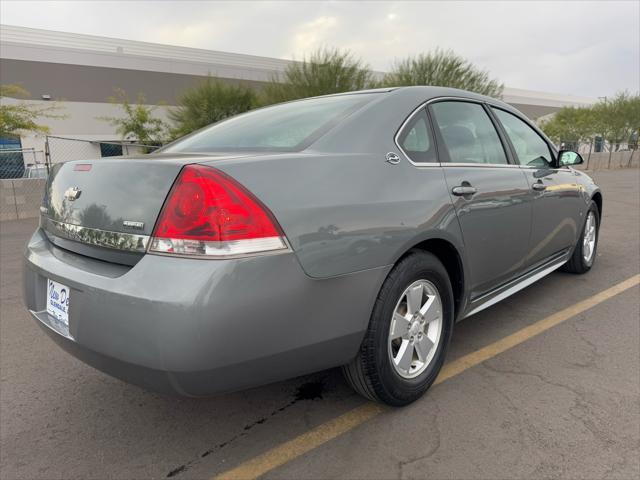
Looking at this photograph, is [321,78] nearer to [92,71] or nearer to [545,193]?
[545,193]

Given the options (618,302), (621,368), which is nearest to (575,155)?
(618,302)

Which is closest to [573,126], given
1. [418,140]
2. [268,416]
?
[418,140]

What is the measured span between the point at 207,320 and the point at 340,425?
3.32 feet

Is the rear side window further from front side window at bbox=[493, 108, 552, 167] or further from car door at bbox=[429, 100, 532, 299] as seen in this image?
front side window at bbox=[493, 108, 552, 167]

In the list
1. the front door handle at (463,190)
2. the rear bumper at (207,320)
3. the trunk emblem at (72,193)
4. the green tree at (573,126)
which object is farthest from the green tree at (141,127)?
the green tree at (573,126)

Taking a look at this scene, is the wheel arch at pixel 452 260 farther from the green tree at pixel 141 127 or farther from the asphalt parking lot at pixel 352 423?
the green tree at pixel 141 127

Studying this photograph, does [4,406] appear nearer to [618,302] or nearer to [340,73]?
[618,302]

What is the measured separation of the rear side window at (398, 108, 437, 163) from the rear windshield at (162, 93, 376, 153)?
0.28m

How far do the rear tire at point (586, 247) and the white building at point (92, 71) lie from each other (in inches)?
1350

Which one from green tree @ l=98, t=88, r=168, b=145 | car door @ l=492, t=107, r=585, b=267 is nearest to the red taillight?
car door @ l=492, t=107, r=585, b=267

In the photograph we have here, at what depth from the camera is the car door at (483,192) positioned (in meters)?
2.63

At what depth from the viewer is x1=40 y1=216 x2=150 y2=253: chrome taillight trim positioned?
1771 mm

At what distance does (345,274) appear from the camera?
6.30ft

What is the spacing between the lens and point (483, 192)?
275 cm
